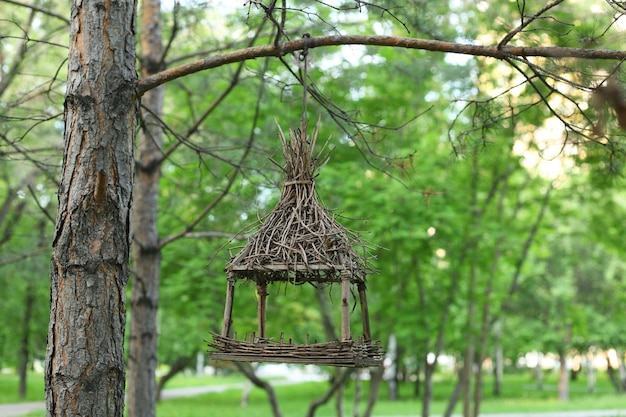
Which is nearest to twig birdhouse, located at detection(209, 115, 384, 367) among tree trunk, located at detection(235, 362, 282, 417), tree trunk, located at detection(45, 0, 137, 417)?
tree trunk, located at detection(45, 0, 137, 417)

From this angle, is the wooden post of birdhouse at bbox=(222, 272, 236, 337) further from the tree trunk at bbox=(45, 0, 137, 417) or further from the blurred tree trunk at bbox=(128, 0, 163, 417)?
the blurred tree trunk at bbox=(128, 0, 163, 417)

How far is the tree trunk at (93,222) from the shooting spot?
313 centimetres

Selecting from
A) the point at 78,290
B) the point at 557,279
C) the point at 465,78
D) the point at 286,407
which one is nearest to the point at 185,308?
the point at 465,78

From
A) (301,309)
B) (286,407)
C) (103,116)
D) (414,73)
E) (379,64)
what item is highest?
(379,64)

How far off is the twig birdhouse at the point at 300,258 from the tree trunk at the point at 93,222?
532 millimetres

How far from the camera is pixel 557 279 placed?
25.7 meters

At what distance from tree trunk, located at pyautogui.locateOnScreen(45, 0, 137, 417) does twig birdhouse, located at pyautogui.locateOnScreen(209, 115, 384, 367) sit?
53 cm

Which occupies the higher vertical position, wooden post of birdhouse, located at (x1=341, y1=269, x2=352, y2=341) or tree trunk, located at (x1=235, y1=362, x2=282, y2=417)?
wooden post of birdhouse, located at (x1=341, y1=269, x2=352, y2=341)

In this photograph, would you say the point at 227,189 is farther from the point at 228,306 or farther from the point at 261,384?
the point at 261,384

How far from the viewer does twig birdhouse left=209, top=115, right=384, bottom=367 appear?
2.92m

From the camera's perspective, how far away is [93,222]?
3.21 metres

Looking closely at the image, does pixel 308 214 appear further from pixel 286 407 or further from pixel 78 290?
pixel 286 407

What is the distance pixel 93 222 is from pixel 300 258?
0.97 meters

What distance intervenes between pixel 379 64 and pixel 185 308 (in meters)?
5.20
